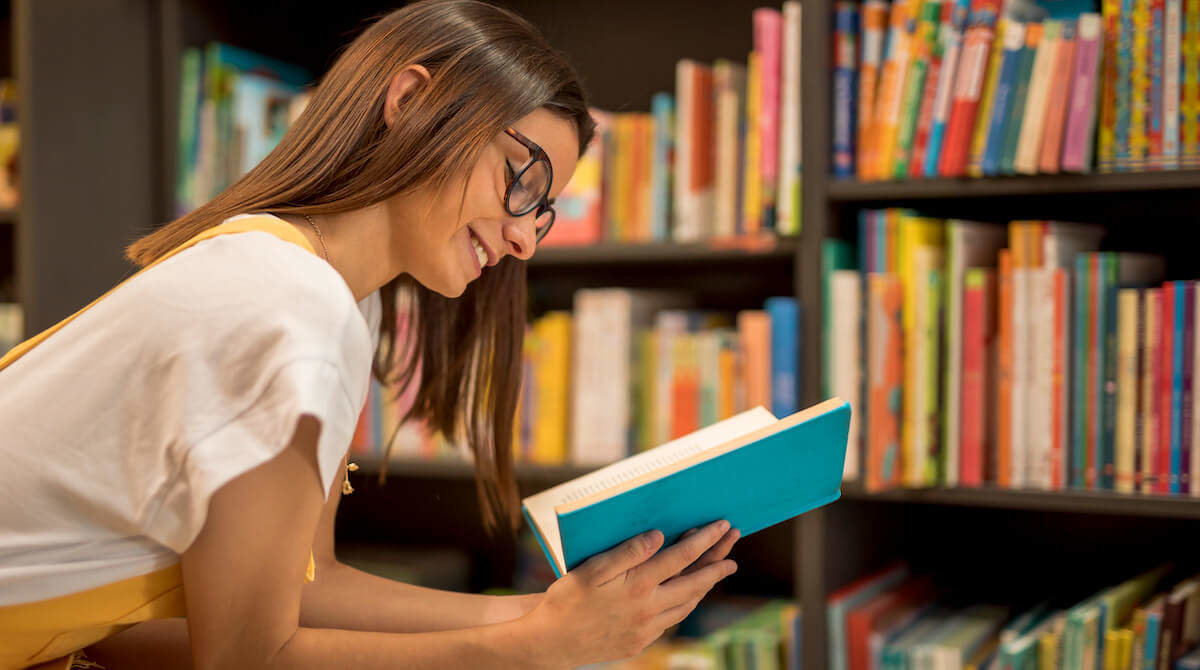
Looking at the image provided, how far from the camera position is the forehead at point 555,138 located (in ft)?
3.19

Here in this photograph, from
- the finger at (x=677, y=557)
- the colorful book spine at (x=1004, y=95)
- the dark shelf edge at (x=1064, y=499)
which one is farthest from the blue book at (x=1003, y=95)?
the finger at (x=677, y=557)

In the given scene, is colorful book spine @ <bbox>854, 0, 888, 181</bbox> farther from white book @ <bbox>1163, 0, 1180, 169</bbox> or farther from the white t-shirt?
the white t-shirt

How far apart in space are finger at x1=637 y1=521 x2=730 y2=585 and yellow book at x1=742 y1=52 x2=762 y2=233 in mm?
834

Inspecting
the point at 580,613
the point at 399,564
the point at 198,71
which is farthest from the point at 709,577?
the point at 198,71

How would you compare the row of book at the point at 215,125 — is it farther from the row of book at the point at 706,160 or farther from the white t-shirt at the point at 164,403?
the white t-shirt at the point at 164,403

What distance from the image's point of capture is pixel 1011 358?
147 centimetres

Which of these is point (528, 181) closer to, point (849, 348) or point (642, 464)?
point (642, 464)

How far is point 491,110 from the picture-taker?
36.5 inches

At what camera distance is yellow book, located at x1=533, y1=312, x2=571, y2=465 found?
5.92ft

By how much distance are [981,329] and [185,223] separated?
1.06 meters

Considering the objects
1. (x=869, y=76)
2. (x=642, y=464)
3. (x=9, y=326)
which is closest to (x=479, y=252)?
(x=642, y=464)

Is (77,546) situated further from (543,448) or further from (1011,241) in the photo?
(1011,241)

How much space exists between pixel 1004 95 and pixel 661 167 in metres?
0.55

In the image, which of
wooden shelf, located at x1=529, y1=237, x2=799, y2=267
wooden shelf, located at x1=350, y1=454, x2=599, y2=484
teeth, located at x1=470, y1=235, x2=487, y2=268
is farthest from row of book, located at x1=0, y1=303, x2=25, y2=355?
teeth, located at x1=470, y1=235, x2=487, y2=268
